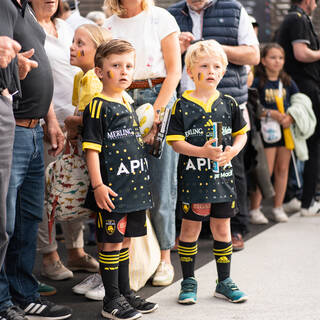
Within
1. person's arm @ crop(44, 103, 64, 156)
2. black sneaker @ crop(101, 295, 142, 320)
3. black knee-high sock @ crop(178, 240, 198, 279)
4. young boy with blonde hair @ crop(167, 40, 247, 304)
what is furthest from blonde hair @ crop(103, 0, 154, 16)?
black sneaker @ crop(101, 295, 142, 320)

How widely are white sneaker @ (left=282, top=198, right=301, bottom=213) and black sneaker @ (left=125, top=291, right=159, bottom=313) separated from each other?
329cm

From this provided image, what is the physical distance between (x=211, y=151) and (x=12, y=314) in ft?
4.38

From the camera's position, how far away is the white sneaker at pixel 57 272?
4125mm

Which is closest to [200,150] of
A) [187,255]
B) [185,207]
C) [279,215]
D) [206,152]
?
[206,152]

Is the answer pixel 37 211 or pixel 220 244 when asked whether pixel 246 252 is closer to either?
pixel 220 244

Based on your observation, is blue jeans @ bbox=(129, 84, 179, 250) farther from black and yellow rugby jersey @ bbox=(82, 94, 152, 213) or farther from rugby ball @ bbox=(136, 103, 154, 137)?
black and yellow rugby jersey @ bbox=(82, 94, 152, 213)

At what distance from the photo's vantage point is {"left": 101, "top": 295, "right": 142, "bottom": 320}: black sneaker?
3250 mm

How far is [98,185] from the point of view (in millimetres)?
3174

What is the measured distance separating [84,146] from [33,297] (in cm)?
90

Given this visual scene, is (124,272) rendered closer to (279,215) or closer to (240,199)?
(240,199)

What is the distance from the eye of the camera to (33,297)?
3.36m

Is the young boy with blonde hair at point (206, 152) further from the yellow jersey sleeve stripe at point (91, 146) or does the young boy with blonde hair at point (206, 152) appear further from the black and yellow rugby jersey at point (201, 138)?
the yellow jersey sleeve stripe at point (91, 146)

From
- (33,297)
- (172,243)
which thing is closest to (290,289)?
(172,243)

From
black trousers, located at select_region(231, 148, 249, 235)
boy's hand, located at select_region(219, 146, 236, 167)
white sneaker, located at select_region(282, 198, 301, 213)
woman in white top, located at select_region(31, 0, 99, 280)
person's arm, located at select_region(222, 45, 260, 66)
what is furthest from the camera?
white sneaker, located at select_region(282, 198, 301, 213)
